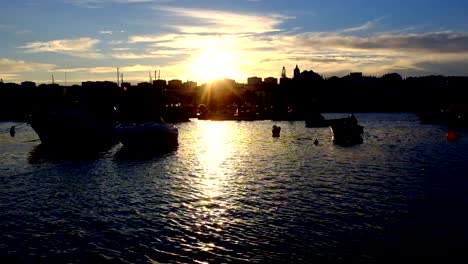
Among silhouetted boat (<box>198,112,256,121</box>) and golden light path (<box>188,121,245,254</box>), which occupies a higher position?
silhouetted boat (<box>198,112,256,121</box>)

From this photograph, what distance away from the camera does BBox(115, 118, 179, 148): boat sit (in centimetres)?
6097

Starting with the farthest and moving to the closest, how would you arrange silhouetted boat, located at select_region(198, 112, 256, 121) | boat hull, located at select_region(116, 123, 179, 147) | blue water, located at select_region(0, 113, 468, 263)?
silhouetted boat, located at select_region(198, 112, 256, 121) < boat hull, located at select_region(116, 123, 179, 147) < blue water, located at select_region(0, 113, 468, 263)

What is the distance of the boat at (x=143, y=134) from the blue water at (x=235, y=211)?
10.4m

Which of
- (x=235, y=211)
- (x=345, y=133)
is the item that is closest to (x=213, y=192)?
(x=235, y=211)

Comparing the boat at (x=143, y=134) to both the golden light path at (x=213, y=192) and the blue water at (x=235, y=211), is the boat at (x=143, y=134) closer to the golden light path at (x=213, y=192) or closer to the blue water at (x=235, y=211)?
the golden light path at (x=213, y=192)

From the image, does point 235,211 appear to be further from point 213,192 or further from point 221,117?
point 221,117

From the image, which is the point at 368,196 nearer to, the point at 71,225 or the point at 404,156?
the point at 71,225

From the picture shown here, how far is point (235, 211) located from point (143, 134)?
36.4m

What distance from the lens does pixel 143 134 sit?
200 feet

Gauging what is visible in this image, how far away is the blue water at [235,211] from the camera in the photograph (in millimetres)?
19969

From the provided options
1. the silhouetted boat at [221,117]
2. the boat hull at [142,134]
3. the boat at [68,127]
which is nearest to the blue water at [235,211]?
the boat hull at [142,134]

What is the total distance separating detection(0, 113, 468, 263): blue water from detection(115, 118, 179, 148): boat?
1039cm

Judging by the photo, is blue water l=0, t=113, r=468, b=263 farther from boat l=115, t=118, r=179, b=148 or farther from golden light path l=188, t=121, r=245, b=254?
boat l=115, t=118, r=179, b=148

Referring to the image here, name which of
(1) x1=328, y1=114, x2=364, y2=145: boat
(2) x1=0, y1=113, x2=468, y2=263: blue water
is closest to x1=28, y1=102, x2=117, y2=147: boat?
(2) x1=0, y1=113, x2=468, y2=263: blue water
